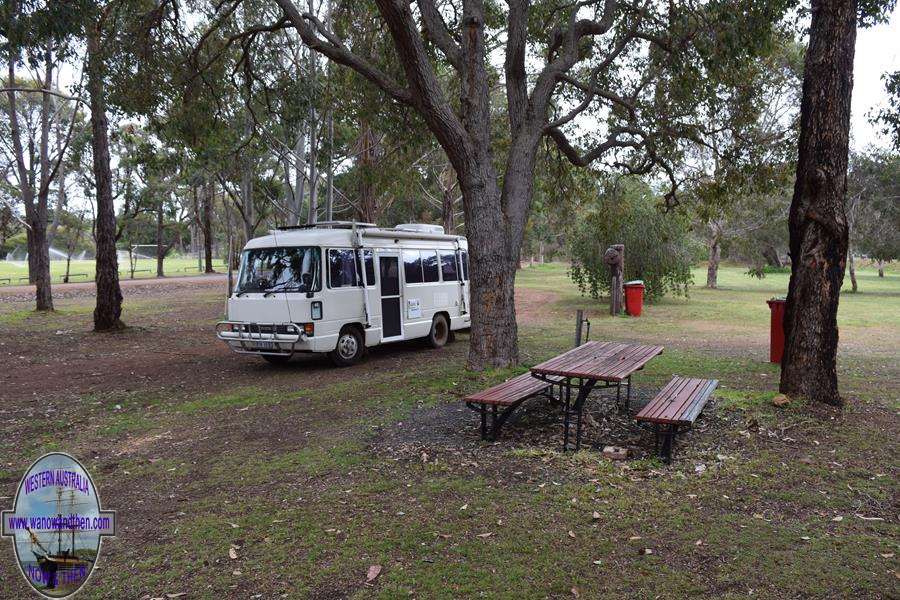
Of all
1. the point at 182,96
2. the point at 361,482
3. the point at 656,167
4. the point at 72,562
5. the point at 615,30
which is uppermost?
the point at 615,30

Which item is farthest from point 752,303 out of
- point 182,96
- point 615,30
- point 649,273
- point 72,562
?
point 72,562

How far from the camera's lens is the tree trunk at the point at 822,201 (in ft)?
20.7

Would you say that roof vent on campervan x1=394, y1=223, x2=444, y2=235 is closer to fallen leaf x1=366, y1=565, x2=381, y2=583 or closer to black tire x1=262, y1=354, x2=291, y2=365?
black tire x1=262, y1=354, x2=291, y2=365

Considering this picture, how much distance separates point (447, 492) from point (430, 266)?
840cm

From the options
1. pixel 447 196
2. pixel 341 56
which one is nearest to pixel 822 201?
pixel 341 56

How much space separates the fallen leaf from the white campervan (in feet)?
21.8

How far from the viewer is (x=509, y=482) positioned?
5.09 meters

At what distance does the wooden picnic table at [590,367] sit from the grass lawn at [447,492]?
476 millimetres

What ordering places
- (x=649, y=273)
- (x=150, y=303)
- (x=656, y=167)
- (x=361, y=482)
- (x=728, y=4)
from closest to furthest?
(x=361, y=482), (x=728, y=4), (x=656, y=167), (x=649, y=273), (x=150, y=303)

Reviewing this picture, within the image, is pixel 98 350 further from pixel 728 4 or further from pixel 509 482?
pixel 728 4

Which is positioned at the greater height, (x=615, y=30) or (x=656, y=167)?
(x=615, y=30)

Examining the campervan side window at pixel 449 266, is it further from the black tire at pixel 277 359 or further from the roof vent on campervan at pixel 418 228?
the black tire at pixel 277 359

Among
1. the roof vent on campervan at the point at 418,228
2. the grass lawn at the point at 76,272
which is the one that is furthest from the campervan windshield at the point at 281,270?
the grass lawn at the point at 76,272

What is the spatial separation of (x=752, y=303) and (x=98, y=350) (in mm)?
22273
